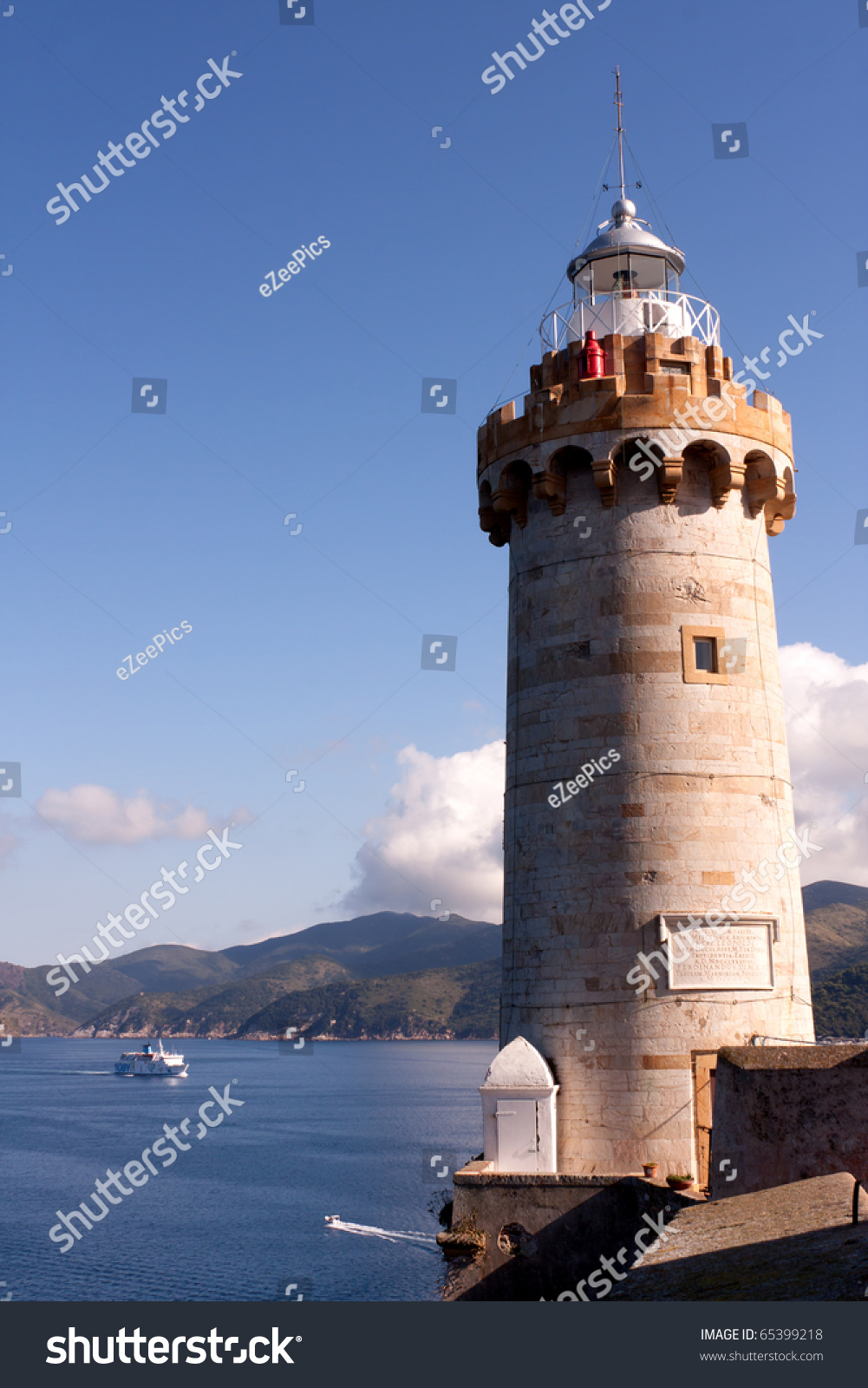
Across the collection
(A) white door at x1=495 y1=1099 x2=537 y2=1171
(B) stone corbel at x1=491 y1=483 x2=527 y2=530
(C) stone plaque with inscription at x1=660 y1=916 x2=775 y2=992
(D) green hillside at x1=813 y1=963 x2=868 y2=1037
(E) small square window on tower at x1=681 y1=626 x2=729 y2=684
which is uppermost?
(D) green hillside at x1=813 y1=963 x2=868 y2=1037

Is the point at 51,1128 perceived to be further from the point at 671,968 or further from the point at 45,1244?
the point at 671,968

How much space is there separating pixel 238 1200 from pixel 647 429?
6393 centimetres

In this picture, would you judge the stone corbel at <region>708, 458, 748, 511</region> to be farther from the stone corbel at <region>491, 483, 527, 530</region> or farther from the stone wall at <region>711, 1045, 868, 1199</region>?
the stone wall at <region>711, 1045, 868, 1199</region>

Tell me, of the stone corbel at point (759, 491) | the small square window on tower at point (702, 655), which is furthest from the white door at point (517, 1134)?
the stone corbel at point (759, 491)

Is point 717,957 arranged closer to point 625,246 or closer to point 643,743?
point 643,743

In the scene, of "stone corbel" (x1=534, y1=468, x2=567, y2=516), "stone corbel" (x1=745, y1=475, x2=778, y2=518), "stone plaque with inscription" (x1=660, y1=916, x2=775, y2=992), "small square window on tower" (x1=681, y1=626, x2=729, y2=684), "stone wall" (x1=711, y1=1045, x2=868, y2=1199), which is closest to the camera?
"stone wall" (x1=711, y1=1045, x2=868, y2=1199)

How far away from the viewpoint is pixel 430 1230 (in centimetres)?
6150

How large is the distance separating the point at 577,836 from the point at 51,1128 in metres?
107

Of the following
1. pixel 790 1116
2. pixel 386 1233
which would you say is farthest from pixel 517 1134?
pixel 386 1233

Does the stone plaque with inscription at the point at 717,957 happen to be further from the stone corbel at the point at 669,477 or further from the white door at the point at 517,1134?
the stone corbel at the point at 669,477

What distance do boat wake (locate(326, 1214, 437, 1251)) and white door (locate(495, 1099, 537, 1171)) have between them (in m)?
42.9

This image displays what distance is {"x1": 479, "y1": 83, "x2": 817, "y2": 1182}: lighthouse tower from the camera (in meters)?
17.4

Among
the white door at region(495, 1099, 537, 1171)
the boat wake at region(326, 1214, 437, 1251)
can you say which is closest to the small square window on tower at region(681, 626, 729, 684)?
the white door at region(495, 1099, 537, 1171)

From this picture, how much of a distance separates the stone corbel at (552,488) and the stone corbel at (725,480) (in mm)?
2549
